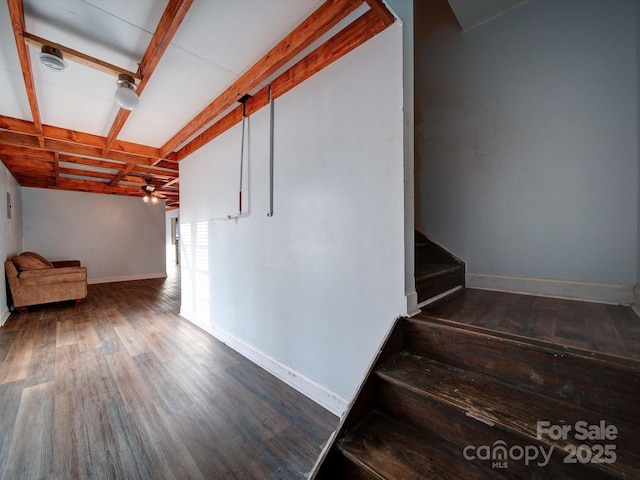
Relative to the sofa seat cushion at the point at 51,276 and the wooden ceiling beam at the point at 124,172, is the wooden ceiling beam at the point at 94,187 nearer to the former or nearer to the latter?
the wooden ceiling beam at the point at 124,172

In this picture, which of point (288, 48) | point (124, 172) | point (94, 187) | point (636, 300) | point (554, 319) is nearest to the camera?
point (554, 319)

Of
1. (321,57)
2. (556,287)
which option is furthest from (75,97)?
(556,287)

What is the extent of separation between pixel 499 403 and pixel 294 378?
1529 mm

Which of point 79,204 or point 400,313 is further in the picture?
point 79,204

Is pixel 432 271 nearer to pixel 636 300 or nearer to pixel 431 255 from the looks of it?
pixel 431 255

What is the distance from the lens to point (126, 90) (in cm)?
198

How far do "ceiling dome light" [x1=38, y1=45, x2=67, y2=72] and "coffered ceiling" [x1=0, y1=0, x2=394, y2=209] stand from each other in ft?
0.12

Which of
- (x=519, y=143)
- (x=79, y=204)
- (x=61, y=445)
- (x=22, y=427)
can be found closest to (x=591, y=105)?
(x=519, y=143)

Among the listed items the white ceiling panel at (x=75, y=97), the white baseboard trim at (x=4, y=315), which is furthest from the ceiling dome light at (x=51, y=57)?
the white baseboard trim at (x=4, y=315)

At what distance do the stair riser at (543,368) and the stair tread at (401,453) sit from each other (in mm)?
378

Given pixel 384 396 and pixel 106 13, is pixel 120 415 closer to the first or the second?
pixel 384 396

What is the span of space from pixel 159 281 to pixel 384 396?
7.50 m

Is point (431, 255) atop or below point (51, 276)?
atop

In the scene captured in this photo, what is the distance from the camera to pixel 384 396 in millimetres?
1192
